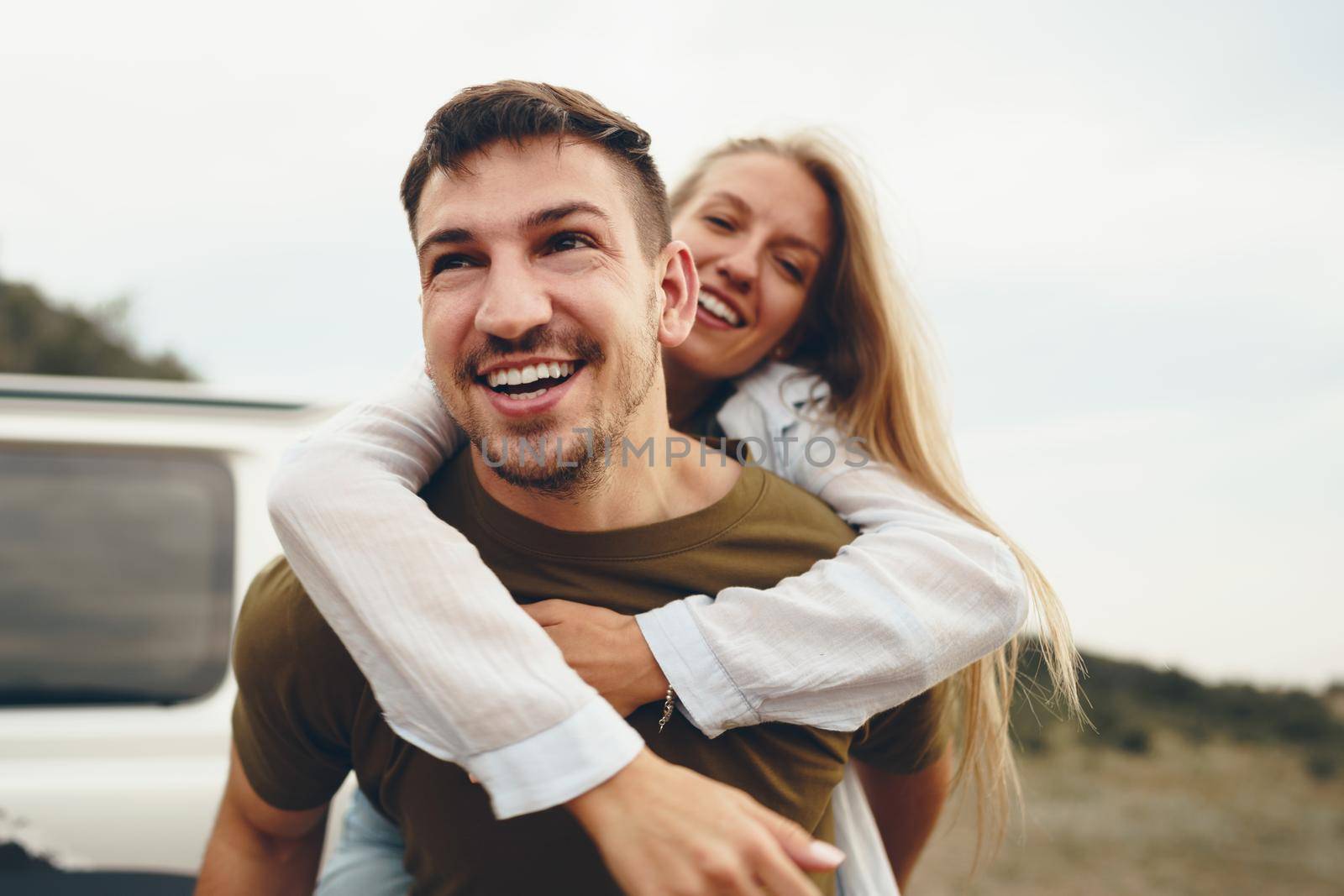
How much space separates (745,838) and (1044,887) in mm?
6344

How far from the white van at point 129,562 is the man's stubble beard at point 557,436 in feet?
4.21

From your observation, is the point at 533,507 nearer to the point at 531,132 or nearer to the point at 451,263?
the point at 451,263

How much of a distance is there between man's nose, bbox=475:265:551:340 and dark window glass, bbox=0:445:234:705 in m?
1.48

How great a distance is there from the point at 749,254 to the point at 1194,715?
1162 cm

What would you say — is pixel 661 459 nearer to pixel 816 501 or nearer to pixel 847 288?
pixel 816 501

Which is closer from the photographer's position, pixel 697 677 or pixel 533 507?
pixel 697 677

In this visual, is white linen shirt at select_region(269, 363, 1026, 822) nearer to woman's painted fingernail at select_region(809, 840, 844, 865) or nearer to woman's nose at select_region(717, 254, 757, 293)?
woman's painted fingernail at select_region(809, 840, 844, 865)

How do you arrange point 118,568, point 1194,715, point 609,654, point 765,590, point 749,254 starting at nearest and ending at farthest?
point 609,654 → point 765,590 → point 749,254 → point 118,568 → point 1194,715

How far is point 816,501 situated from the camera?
1.84 m

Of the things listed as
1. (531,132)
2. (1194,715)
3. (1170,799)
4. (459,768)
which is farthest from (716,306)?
(1194,715)

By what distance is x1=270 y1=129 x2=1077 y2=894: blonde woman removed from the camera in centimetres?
124

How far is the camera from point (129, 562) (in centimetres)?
260

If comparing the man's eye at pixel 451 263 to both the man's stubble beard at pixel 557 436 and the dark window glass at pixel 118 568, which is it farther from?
the dark window glass at pixel 118 568

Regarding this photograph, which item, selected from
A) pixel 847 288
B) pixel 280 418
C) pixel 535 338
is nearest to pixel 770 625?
pixel 535 338
